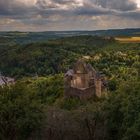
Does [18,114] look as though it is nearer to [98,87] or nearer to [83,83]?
[98,87]

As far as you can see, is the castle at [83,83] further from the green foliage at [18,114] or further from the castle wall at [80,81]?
the green foliage at [18,114]

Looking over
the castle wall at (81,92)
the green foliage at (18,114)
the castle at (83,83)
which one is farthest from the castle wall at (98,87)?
the green foliage at (18,114)

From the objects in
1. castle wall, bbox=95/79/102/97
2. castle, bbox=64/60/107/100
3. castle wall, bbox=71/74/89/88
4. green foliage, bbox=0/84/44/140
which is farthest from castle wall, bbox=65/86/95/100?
green foliage, bbox=0/84/44/140

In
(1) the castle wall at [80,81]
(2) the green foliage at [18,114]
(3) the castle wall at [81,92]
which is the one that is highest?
(2) the green foliage at [18,114]

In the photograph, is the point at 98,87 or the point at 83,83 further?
the point at 83,83

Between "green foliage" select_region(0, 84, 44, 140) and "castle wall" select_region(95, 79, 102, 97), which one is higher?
"green foliage" select_region(0, 84, 44, 140)

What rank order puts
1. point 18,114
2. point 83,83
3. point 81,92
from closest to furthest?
point 18,114, point 81,92, point 83,83

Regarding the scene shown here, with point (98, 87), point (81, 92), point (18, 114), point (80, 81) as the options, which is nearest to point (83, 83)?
point (80, 81)

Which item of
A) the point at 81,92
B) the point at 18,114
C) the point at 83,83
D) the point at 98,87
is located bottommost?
the point at 81,92

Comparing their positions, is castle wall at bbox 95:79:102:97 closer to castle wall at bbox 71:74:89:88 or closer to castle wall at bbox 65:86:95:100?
castle wall at bbox 65:86:95:100

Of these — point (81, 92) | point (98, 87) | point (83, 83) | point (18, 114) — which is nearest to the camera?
point (18, 114)
